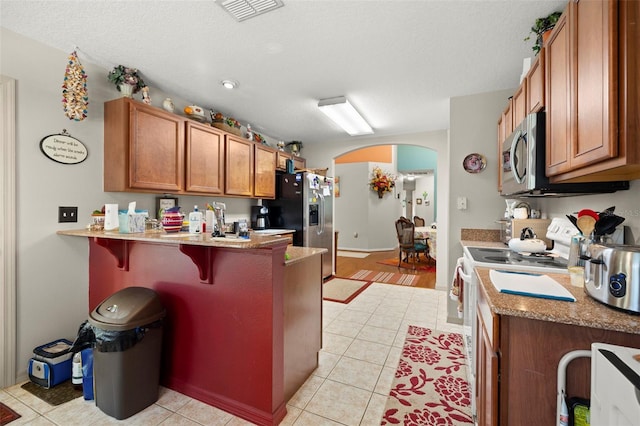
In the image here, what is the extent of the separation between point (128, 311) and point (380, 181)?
7016 millimetres

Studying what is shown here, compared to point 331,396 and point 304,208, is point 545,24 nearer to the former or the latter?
point 331,396

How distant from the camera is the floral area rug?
5.45 ft

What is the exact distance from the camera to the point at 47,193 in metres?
2.09

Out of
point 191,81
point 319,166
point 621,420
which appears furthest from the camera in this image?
point 319,166

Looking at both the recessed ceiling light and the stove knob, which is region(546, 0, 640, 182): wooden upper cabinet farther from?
the recessed ceiling light

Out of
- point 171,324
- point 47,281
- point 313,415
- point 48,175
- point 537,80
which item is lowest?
point 313,415

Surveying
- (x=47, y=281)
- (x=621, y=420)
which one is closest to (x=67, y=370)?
(x=47, y=281)

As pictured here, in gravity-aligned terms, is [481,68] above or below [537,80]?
above

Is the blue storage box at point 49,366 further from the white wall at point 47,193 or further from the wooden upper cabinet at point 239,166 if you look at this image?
the wooden upper cabinet at point 239,166

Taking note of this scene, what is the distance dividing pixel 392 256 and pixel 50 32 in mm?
6875

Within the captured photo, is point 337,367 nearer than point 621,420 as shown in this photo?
No

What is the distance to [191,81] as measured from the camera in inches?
105

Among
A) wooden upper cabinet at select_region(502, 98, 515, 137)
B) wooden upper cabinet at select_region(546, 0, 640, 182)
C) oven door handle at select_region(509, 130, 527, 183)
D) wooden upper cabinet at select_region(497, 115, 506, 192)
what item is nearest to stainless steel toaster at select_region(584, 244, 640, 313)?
wooden upper cabinet at select_region(546, 0, 640, 182)

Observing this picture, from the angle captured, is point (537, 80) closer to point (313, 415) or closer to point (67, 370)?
point (313, 415)
